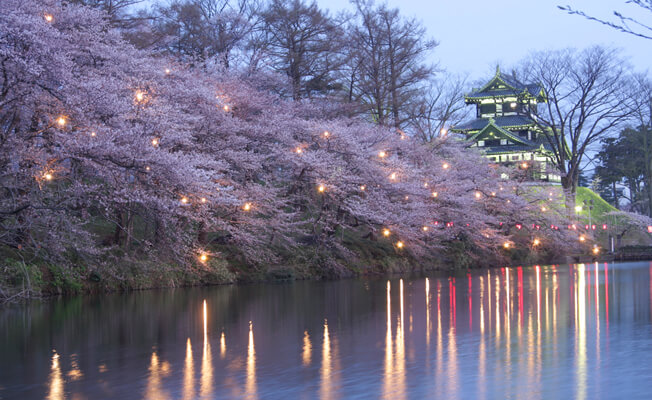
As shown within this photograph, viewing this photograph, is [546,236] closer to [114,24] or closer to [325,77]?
[325,77]

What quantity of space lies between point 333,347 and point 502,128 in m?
53.9

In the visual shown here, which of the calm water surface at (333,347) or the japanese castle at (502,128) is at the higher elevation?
the japanese castle at (502,128)

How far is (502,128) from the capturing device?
61.4 m

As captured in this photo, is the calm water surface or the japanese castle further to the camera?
the japanese castle

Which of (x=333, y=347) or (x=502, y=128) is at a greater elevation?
(x=502, y=128)

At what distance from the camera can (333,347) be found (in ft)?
34.1

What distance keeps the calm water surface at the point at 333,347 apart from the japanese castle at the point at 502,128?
139 ft

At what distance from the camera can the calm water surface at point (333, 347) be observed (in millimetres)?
7660

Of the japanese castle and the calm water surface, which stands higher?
the japanese castle

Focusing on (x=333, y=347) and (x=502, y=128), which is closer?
(x=333, y=347)

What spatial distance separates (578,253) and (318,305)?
2991 cm

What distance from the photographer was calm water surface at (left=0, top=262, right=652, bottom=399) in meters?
7.66

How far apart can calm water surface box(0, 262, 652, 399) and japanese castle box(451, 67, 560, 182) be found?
42.4 m

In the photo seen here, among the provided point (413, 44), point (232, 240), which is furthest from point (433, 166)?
point (232, 240)
